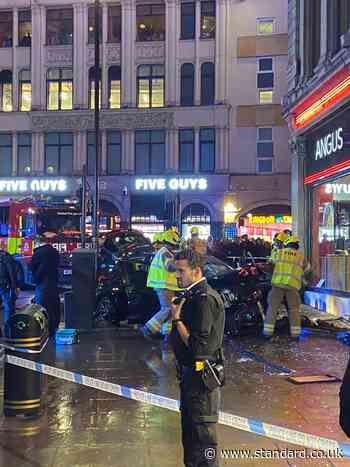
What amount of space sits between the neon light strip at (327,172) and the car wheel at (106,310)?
5.60 m

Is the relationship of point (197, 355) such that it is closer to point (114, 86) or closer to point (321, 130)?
point (321, 130)

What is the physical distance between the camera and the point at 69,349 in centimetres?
924

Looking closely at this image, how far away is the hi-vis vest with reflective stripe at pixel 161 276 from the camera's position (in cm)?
937

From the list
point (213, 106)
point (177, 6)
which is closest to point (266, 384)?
point (213, 106)

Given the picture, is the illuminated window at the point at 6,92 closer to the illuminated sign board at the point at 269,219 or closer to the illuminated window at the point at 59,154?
the illuminated window at the point at 59,154

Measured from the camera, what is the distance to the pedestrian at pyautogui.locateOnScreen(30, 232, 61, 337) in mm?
9289

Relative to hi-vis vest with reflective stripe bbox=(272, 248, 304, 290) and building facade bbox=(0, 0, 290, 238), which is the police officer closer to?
hi-vis vest with reflective stripe bbox=(272, 248, 304, 290)

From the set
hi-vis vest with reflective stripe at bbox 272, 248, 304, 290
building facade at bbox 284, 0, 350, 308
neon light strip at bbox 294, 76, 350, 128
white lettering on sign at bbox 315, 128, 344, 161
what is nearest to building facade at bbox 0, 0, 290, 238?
building facade at bbox 284, 0, 350, 308

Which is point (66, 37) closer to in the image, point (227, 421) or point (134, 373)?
point (134, 373)

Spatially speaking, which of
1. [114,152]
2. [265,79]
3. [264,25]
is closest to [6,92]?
[114,152]

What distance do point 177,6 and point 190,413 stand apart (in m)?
31.8

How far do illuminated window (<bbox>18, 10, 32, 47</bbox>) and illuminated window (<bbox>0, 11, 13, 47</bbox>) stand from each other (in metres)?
0.71

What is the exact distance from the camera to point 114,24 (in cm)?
3356

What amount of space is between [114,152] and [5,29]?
34.0ft
